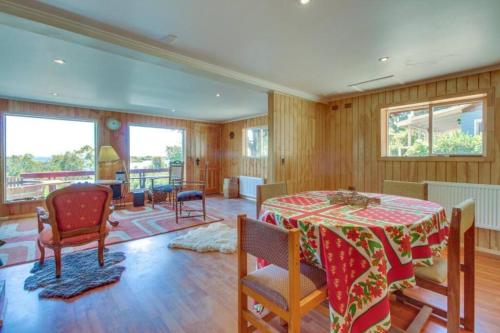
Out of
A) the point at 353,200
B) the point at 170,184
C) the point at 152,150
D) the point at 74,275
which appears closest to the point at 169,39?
the point at 353,200

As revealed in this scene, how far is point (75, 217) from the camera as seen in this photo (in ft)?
7.60

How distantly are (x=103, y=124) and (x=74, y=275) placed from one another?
13.7 feet

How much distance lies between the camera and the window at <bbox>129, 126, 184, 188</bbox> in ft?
19.6

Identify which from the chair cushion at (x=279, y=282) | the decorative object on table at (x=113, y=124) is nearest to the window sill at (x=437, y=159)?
the chair cushion at (x=279, y=282)

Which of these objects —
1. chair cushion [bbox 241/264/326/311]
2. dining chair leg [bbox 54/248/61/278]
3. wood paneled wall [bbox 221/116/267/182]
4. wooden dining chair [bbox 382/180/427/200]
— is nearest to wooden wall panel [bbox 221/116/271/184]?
wood paneled wall [bbox 221/116/267/182]

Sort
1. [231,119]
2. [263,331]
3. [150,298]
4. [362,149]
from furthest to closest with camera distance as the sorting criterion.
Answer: [231,119] < [362,149] < [150,298] < [263,331]

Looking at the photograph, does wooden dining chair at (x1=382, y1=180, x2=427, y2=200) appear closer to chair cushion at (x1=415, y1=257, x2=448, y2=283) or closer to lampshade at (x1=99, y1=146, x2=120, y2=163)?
chair cushion at (x1=415, y1=257, x2=448, y2=283)

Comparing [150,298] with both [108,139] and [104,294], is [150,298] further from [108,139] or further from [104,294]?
[108,139]

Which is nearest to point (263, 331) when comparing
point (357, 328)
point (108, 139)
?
point (357, 328)

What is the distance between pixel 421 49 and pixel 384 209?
76.3 inches

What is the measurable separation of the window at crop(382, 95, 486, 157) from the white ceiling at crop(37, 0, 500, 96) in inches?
22.1

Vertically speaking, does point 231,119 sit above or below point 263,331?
above

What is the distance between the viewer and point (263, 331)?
1164mm

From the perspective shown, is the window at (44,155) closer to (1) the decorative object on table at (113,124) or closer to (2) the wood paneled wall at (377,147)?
(1) the decorative object on table at (113,124)
